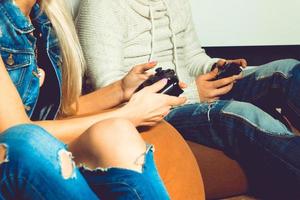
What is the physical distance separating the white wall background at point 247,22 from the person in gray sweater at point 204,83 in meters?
0.25

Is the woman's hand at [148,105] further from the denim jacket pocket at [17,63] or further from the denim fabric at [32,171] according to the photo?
the denim fabric at [32,171]

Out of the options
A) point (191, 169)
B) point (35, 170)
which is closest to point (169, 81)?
point (191, 169)

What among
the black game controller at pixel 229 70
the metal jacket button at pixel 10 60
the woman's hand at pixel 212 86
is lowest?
the woman's hand at pixel 212 86

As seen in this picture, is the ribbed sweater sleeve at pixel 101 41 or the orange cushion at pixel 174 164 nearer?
the orange cushion at pixel 174 164

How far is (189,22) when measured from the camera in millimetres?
1726

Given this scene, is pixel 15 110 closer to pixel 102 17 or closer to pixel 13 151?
pixel 13 151

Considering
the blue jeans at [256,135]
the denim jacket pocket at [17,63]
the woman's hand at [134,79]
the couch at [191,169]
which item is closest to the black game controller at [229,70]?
the blue jeans at [256,135]

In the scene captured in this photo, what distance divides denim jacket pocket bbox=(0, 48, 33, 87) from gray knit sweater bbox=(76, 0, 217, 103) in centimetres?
34

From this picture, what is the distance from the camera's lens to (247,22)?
6.63 feet

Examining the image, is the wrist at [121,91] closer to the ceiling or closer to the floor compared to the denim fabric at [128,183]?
closer to the floor

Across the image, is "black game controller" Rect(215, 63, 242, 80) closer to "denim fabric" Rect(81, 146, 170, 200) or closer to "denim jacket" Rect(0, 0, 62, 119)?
A: "denim jacket" Rect(0, 0, 62, 119)

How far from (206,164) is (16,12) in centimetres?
62

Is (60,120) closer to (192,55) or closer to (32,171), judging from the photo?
(32,171)

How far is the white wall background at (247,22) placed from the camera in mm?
1967
